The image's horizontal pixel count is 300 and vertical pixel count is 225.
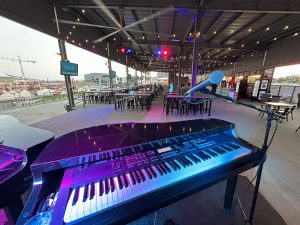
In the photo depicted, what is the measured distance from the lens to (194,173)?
103cm

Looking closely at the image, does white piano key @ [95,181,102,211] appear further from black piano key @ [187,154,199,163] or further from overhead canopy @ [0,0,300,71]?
overhead canopy @ [0,0,300,71]

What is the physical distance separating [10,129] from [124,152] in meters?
2.01

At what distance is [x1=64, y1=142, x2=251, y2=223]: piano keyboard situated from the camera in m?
0.74

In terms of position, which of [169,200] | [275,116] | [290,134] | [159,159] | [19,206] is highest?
[275,116]

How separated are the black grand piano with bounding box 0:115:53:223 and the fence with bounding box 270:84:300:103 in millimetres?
14096

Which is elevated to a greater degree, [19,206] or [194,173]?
[194,173]

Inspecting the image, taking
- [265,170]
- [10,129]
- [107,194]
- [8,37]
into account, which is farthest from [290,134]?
[8,37]

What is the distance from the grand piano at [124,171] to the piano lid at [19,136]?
0.59 meters

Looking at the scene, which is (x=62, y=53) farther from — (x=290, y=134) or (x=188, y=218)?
(x=290, y=134)

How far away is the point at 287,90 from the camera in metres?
10.6

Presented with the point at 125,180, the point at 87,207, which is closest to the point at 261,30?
the point at 125,180

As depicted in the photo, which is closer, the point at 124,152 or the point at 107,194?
the point at 107,194

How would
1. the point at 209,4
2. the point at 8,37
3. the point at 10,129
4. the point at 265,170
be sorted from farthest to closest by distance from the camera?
the point at 209,4
the point at 8,37
the point at 265,170
the point at 10,129

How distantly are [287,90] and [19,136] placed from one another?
600 inches
